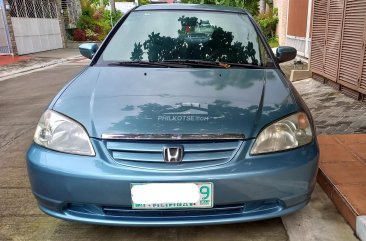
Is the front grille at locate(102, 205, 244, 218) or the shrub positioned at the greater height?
the front grille at locate(102, 205, 244, 218)

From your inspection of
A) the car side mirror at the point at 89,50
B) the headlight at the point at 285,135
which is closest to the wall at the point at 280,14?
the car side mirror at the point at 89,50

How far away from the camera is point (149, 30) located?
123 inches

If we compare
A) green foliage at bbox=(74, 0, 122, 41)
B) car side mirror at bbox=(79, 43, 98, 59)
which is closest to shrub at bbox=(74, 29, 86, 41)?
green foliage at bbox=(74, 0, 122, 41)

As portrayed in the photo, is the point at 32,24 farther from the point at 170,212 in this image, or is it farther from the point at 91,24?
the point at 170,212

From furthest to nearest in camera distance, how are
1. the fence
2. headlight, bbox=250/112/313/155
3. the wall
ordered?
the wall, the fence, headlight, bbox=250/112/313/155

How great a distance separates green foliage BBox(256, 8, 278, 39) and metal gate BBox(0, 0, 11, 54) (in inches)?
441

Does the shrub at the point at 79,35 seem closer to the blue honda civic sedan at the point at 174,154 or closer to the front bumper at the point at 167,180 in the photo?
the blue honda civic sedan at the point at 174,154

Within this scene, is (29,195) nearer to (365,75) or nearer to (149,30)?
(149,30)

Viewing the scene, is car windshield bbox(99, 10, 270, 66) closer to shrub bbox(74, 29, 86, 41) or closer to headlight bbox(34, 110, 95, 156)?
headlight bbox(34, 110, 95, 156)

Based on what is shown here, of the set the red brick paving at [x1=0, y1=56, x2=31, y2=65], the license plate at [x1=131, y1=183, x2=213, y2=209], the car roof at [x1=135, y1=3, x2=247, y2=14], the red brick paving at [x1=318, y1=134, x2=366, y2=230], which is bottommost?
the red brick paving at [x1=0, y1=56, x2=31, y2=65]

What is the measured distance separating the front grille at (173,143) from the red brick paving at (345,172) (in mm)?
1056

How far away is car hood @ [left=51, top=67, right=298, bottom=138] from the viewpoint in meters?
2.01

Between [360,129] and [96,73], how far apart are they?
3056 millimetres

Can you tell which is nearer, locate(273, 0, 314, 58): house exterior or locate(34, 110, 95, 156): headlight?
locate(34, 110, 95, 156): headlight
